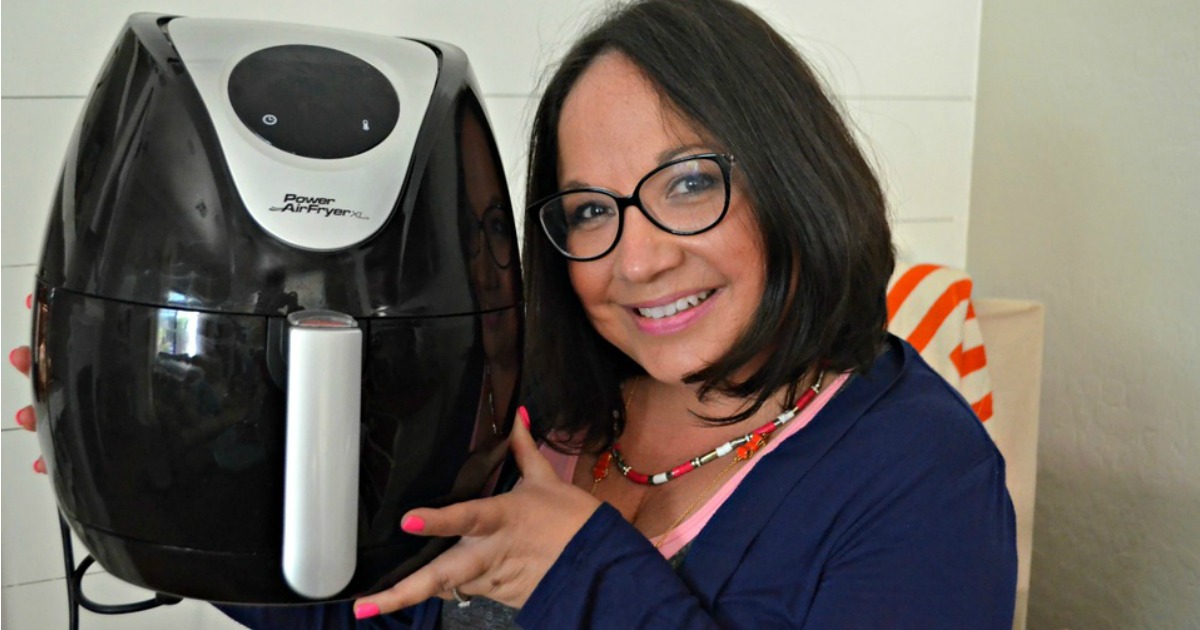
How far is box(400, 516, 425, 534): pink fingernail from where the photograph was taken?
0.62m

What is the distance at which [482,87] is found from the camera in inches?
59.1

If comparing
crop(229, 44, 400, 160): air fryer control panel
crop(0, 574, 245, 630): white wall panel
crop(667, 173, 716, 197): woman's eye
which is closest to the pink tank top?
crop(667, 173, 716, 197): woman's eye

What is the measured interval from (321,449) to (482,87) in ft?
3.31

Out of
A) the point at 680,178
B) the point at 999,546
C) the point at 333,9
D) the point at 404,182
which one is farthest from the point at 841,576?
the point at 333,9

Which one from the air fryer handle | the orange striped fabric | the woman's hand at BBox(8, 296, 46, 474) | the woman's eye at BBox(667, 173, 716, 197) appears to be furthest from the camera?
the orange striped fabric

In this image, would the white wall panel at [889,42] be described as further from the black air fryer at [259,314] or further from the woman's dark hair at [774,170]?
the black air fryer at [259,314]

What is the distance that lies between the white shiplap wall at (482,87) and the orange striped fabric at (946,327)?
0.25 meters

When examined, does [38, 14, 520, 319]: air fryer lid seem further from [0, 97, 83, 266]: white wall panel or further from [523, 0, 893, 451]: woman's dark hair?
[0, 97, 83, 266]: white wall panel

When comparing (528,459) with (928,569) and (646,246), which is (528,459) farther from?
(928,569)

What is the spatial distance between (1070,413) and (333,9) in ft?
3.89

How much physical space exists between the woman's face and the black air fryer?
0.21 metres

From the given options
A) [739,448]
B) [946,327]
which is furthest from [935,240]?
[739,448]

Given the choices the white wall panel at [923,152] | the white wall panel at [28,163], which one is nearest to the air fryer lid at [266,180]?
the white wall panel at [28,163]

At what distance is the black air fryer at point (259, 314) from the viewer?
57cm
